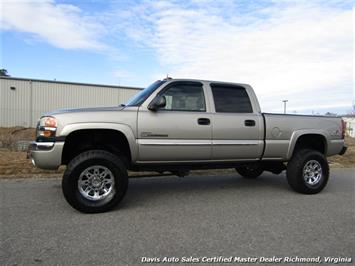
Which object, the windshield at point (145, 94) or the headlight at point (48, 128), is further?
the windshield at point (145, 94)

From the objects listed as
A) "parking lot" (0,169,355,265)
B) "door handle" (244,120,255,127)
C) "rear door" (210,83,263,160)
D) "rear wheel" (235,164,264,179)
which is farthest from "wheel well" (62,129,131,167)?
"rear wheel" (235,164,264,179)

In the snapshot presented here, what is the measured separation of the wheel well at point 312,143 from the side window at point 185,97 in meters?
2.27

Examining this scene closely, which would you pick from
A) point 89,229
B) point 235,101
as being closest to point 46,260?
point 89,229

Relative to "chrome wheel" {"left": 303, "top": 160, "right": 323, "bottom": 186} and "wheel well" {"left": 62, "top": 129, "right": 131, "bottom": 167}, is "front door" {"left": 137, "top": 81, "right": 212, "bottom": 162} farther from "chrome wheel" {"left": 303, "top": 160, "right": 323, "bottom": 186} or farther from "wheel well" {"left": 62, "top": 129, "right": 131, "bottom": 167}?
"chrome wheel" {"left": 303, "top": 160, "right": 323, "bottom": 186}

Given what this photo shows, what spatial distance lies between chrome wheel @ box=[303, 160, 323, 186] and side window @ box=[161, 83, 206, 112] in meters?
2.43

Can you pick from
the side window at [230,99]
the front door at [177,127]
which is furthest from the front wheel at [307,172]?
the front door at [177,127]

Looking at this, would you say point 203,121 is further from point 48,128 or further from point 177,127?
point 48,128

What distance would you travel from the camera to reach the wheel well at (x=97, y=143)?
5.39 metres

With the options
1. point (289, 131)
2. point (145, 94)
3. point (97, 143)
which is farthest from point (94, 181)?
point (289, 131)

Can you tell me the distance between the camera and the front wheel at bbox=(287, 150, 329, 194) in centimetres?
659

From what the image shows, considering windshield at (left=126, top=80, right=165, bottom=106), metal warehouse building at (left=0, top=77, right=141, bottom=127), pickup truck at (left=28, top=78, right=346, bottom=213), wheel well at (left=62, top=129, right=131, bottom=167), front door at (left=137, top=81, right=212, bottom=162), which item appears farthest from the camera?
metal warehouse building at (left=0, top=77, right=141, bottom=127)

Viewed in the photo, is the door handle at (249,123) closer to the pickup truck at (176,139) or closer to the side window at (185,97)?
the pickup truck at (176,139)

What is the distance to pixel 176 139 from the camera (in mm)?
5672

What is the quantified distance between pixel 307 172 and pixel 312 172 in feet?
0.43
